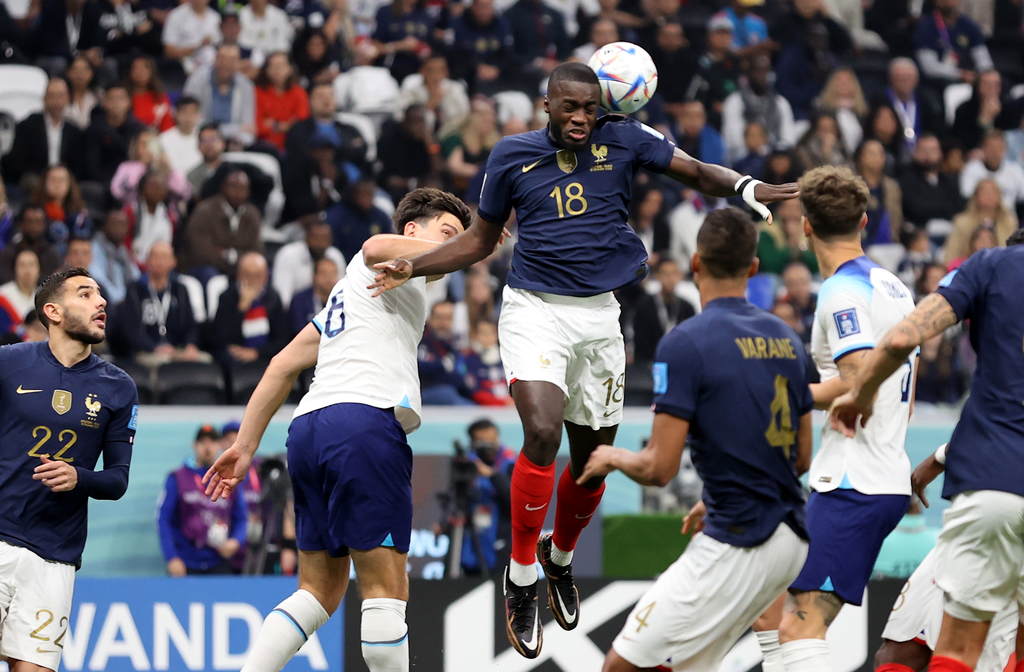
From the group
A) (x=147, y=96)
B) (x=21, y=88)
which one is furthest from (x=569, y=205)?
(x=21, y=88)

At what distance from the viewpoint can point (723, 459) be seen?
5754 millimetres

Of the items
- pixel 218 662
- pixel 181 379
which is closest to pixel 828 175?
pixel 218 662

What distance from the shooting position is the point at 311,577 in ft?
23.2

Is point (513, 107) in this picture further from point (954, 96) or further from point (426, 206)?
point (426, 206)

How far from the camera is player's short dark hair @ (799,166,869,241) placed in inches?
258

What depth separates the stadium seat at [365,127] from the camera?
16.2m

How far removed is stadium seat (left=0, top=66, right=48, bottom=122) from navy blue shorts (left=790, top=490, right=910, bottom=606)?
12.0m

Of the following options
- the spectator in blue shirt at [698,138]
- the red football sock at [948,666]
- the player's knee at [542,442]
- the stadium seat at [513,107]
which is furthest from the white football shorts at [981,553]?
the stadium seat at [513,107]

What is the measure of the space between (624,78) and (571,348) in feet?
4.36

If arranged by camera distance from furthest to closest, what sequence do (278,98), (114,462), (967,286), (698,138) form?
1. (698,138)
2. (278,98)
3. (114,462)
4. (967,286)

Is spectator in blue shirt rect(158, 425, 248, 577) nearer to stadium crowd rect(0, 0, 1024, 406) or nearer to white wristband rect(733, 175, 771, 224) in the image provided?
stadium crowd rect(0, 0, 1024, 406)

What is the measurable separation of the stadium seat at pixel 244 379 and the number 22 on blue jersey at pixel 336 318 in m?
5.97

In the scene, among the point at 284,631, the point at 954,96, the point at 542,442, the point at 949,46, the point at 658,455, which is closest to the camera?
the point at 658,455

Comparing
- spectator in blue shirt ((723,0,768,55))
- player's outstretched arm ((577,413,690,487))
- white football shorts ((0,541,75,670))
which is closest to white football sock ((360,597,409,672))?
player's outstretched arm ((577,413,690,487))
